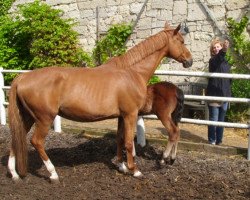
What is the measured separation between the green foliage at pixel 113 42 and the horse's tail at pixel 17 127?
6143 millimetres

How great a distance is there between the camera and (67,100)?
202 inches

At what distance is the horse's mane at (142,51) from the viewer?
222 inches

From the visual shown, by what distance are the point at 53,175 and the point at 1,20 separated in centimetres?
867

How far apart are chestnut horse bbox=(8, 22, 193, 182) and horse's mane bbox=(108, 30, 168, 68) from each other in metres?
0.12

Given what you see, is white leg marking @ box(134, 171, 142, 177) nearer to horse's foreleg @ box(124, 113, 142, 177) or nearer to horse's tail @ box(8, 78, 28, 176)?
horse's foreleg @ box(124, 113, 142, 177)

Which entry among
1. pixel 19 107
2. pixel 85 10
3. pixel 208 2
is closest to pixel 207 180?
pixel 19 107

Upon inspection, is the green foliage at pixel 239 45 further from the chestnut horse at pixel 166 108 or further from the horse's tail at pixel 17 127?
the horse's tail at pixel 17 127

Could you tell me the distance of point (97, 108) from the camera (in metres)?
5.23

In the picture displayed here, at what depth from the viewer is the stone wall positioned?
10039mm

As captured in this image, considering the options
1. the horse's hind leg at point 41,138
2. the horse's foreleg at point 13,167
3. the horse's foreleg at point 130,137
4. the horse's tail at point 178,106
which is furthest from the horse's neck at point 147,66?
the horse's foreleg at point 13,167

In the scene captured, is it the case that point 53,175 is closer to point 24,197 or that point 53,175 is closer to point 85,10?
point 24,197

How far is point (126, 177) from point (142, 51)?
1.70 m

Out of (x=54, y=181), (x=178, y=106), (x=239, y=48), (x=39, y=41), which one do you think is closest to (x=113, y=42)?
(x=39, y=41)

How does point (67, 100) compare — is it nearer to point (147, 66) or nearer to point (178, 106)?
point (147, 66)
